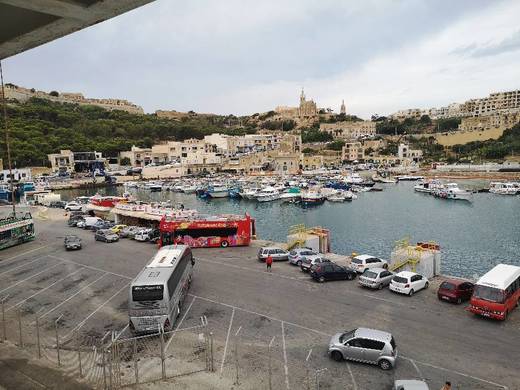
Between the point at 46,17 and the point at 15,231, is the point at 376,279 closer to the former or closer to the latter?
the point at 46,17

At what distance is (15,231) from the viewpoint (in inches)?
1060

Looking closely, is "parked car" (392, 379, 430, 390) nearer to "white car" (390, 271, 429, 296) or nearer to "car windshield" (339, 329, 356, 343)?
"car windshield" (339, 329, 356, 343)

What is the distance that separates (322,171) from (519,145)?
5147 cm

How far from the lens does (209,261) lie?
21766mm

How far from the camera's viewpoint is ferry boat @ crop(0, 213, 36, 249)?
26.1 meters

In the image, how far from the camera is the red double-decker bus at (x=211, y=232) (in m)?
24.8

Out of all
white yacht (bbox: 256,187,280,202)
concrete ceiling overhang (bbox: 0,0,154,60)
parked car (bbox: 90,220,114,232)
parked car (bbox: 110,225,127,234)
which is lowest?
white yacht (bbox: 256,187,280,202)

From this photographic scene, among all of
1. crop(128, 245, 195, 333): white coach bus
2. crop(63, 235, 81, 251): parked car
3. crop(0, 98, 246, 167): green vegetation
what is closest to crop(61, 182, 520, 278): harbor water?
crop(128, 245, 195, 333): white coach bus

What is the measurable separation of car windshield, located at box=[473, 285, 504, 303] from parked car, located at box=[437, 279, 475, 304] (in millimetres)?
1200

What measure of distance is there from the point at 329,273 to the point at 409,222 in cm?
2892

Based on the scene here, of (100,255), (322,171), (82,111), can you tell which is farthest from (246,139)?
(100,255)

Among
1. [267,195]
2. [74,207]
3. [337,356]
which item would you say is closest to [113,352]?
[337,356]

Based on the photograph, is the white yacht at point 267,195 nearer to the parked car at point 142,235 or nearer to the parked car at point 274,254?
the parked car at point 142,235

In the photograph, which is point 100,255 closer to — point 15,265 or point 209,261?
point 15,265
